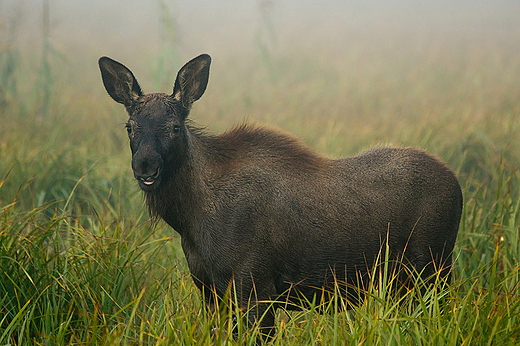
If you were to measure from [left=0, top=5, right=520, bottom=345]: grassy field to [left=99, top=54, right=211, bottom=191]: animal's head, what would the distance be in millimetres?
775

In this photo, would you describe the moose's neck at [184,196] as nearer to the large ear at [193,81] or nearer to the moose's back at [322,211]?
the moose's back at [322,211]

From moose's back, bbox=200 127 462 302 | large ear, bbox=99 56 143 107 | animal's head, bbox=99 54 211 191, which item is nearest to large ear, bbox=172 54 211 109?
animal's head, bbox=99 54 211 191

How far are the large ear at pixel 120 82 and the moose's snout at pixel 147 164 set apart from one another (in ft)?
1.84

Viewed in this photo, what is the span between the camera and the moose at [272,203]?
324 centimetres

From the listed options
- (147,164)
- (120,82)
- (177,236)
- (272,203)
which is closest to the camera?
(147,164)

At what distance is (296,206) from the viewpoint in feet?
11.2

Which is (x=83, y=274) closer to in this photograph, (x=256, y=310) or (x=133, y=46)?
(x=256, y=310)

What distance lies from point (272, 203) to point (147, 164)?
85 centimetres

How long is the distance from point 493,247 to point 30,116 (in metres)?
8.86

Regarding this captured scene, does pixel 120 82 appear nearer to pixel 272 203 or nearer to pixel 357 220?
pixel 272 203

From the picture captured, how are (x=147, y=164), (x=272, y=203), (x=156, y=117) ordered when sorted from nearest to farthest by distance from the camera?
1. (x=147, y=164)
2. (x=156, y=117)
3. (x=272, y=203)

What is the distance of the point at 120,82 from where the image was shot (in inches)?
137

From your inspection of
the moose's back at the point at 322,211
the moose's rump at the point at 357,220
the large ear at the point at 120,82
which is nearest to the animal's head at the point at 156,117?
the large ear at the point at 120,82

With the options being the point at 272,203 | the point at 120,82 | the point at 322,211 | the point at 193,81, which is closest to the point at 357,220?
the point at 322,211
